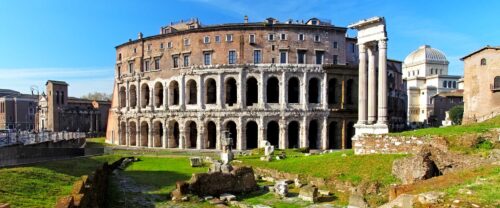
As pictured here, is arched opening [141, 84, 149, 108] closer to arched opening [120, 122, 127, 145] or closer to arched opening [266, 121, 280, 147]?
arched opening [120, 122, 127, 145]

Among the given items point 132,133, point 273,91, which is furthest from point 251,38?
point 132,133

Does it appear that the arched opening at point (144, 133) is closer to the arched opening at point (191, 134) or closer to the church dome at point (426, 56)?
the arched opening at point (191, 134)

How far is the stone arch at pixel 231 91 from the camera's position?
164ft

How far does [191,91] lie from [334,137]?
752 inches

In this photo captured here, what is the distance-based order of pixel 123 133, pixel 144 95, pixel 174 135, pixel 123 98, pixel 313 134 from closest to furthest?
pixel 313 134, pixel 174 135, pixel 144 95, pixel 123 133, pixel 123 98

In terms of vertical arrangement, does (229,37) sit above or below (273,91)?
above

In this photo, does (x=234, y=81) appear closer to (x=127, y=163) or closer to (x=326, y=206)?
(x=127, y=163)

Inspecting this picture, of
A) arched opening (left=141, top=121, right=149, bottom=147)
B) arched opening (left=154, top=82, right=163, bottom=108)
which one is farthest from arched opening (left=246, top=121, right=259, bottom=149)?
arched opening (left=141, top=121, right=149, bottom=147)

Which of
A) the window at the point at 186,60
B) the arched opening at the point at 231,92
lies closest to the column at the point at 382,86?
the arched opening at the point at 231,92

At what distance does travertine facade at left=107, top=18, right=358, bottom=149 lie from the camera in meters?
47.9

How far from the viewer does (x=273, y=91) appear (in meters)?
51.0

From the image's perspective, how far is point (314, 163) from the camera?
24.5 meters

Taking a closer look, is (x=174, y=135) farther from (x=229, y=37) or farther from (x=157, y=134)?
(x=229, y=37)

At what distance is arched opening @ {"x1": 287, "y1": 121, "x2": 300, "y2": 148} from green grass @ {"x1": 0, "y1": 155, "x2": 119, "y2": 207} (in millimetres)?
29657
